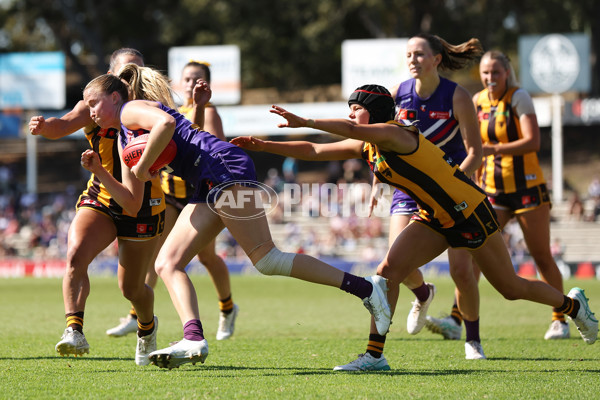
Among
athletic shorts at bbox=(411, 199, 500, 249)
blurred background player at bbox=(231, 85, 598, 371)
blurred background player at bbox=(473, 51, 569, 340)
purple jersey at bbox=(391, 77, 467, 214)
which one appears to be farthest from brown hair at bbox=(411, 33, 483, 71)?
athletic shorts at bbox=(411, 199, 500, 249)

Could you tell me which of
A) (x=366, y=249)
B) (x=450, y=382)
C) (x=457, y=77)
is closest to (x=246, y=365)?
(x=450, y=382)

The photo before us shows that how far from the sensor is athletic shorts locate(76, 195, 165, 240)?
235 inches

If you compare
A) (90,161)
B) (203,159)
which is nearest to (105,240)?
(90,161)

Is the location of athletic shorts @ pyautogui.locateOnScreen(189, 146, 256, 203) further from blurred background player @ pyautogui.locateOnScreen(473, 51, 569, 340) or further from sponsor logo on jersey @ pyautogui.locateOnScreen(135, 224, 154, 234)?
blurred background player @ pyautogui.locateOnScreen(473, 51, 569, 340)

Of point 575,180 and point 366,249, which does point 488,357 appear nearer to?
point 366,249

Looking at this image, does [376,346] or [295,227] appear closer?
[376,346]

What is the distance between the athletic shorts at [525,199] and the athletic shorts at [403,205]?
57.7 inches

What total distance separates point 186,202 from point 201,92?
2218 mm

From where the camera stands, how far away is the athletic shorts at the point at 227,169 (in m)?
5.39

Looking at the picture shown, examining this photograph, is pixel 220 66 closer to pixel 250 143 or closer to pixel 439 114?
pixel 439 114

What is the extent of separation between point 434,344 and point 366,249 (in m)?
17.5

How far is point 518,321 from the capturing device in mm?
9750

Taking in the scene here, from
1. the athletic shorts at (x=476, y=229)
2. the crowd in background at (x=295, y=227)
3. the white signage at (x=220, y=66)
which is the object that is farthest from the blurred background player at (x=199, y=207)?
the white signage at (x=220, y=66)

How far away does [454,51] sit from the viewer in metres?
7.12
